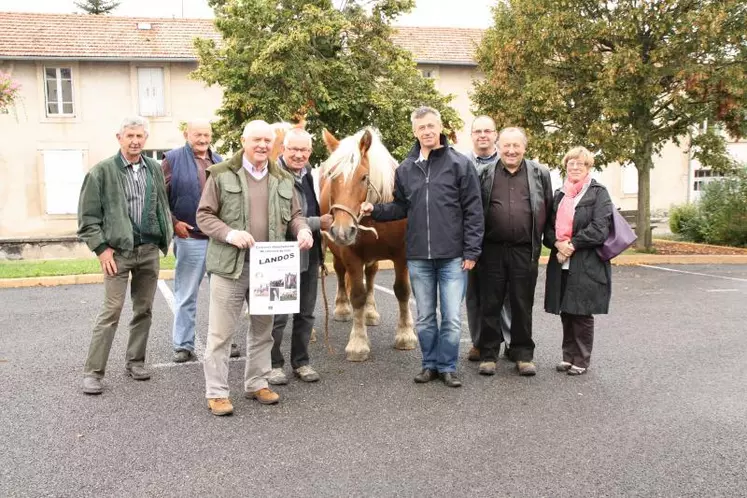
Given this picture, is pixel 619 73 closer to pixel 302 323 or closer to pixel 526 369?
pixel 526 369

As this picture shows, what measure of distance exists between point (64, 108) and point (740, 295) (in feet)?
66.8

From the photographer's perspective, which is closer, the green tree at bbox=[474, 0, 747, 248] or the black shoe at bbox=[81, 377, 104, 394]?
the black shoe at bbox=[81, 377, 104, 394]

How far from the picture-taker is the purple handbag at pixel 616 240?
16.1ft

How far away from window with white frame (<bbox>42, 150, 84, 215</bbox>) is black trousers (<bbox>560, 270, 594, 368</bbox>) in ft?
62.9

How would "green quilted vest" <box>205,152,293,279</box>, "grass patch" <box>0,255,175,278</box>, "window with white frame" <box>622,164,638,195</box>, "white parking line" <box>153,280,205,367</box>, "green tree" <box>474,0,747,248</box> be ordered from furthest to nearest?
"window with white frame" <box>622,164,638,195</box> < "green tree" <box>474,0,747,248</box> < "grass patch" <box>0,255,175,278</box> < "white parking line" <box>153,280,205,367</box> < "green quilted vest" <box>205,152,293,279</box>

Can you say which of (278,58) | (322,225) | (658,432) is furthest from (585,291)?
(278,58)

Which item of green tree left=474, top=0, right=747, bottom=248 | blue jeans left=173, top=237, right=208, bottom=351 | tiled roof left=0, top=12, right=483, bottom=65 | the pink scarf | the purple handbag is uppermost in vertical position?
tiled roof left=0, top=12, right=483, bottom=65

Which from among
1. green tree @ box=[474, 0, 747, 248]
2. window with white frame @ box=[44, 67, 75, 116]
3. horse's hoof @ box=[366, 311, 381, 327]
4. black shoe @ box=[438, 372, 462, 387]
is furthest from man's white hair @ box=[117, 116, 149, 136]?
window with white frame @ box=[44, 67, 75, 116]

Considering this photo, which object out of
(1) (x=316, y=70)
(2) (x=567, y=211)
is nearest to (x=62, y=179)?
(1) (x=316, y=70)

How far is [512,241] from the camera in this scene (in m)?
4.88

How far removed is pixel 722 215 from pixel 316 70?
35.3ft

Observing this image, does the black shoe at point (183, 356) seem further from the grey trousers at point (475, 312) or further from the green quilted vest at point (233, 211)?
the grey trousers at point (475, 312)

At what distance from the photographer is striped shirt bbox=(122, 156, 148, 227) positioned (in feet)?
15.4

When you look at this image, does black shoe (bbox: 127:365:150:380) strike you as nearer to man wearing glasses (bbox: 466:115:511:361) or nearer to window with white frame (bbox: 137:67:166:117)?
man wearing glasses (bbox: 466:115:511:361)
